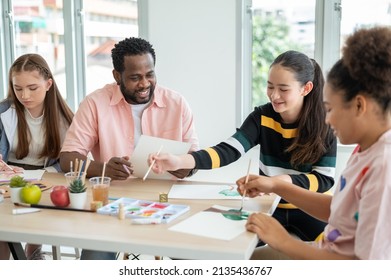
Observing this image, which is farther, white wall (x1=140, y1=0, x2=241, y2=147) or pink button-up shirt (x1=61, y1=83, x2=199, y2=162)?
white wall (x1=140, y1=0, x2=241, y2=147)

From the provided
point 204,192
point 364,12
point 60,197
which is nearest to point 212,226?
point 204,192

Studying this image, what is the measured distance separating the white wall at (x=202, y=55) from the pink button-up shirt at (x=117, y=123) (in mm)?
1049

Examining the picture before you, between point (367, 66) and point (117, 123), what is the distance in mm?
1394

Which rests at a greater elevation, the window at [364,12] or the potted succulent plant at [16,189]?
the window at [364,12]

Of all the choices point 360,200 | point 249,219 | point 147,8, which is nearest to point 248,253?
point 249,219

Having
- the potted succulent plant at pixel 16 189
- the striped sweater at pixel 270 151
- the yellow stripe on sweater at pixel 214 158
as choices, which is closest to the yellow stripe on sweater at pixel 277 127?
the striped sweater at pixel 270 151

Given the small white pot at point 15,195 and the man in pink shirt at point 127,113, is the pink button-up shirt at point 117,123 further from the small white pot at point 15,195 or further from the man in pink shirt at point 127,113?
the small white pot at point 15,195

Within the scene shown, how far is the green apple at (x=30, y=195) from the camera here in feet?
5.55

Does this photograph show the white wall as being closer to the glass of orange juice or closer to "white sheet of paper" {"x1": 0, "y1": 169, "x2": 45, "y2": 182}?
"white sheet of paper" {"x1": 0, "y1": 169, "x2": 45, "y2": 182}

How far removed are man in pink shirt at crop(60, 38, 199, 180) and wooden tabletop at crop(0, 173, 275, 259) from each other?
0.61 metres

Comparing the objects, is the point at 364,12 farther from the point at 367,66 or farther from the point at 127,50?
the point at 367,66

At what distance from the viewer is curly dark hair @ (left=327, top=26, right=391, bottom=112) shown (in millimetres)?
1158

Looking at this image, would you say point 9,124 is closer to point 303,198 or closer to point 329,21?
point 303,198

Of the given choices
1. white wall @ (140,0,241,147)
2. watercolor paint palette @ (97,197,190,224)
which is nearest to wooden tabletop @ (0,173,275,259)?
watercolor paint palette @ (97,197,190,224)
